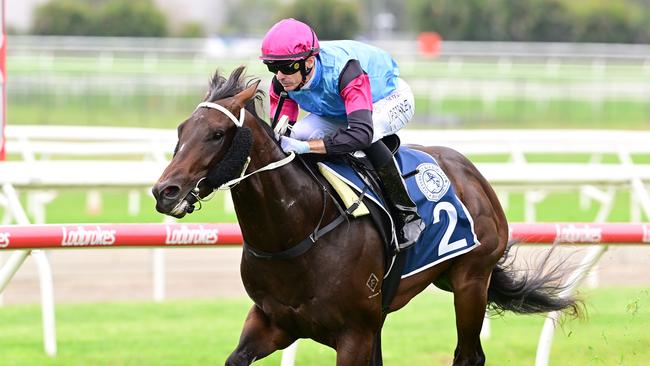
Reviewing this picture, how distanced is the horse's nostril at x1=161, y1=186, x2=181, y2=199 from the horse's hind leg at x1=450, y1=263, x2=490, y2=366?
1.68m

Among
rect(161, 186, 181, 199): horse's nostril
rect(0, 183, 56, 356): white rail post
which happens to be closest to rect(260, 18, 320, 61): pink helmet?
rect(161, 186, 181, 199): horse's nostril

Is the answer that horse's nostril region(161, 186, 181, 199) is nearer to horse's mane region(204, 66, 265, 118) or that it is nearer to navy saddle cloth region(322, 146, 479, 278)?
horse's mane region(204, 66, 265, 118)

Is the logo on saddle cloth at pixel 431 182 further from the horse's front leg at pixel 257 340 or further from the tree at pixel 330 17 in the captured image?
the tree at pixel 330 17

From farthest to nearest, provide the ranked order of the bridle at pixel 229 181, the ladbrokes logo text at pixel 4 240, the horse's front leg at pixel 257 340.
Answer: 1. the ladbrokes logo text at pixel 4 240
2. the horse's front leg at pixel 257 340
3. the bridle at pixel 229 181

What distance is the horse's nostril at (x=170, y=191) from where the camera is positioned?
3619mm

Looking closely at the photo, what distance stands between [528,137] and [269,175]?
4913 millimetres

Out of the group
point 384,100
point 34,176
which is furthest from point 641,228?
point 34,176

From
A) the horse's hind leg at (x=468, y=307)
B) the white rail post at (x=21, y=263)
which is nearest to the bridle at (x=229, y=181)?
the horse's hind leg at (x=468, y=307)

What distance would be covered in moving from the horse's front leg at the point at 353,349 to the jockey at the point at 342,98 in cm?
47

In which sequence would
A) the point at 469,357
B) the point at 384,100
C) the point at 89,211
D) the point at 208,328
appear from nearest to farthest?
the point at 384,100 → the point at 469,357 → the point at 208,328 → the point at 89,211

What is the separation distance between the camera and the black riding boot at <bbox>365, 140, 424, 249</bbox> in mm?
4477

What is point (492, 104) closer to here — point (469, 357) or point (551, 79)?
point (551, 79)

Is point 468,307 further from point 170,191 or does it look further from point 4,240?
point 4,240

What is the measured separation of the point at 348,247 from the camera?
4.27m
